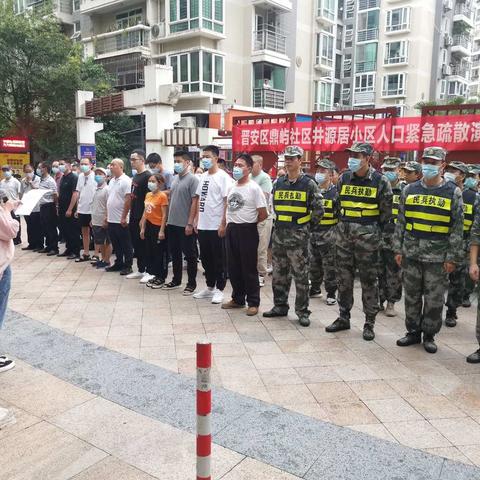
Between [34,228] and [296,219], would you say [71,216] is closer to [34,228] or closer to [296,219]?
[34,228]

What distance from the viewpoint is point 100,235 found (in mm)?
8047

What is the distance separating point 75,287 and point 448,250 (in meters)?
4.98

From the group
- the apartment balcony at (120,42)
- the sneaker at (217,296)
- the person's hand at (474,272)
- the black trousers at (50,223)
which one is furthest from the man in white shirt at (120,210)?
the apartment balcony at (120,42)

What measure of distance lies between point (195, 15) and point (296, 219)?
21930 millimetres

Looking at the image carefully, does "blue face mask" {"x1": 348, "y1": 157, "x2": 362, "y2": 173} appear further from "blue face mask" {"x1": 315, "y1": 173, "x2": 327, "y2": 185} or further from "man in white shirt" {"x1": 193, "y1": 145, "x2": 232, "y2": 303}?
"man in white shirt" {"x1": 193, "y1": 145, "x2": 232, "y2": 303}

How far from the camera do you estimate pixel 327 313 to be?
5.80 meters

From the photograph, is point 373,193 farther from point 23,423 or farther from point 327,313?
point 23,423

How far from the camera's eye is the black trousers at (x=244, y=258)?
18.1 ft

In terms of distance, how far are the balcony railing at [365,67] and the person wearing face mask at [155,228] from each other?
3578cm

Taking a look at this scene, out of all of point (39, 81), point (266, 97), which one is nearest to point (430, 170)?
point (39, 81)

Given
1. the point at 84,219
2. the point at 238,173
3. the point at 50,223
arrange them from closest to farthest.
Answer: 1. the point at 238,173
2. the point at 84,219
3. the point at 50,223

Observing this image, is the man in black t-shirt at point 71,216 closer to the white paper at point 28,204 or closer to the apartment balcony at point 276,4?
the white paper at point 28,204

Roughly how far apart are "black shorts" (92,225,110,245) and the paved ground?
4.75 ft

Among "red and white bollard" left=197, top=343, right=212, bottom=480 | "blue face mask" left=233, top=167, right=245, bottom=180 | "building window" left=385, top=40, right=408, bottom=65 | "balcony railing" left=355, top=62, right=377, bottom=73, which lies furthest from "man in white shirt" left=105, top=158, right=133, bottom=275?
"balcony railing" left=355, top=62, right=377, bottom=73
